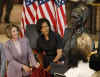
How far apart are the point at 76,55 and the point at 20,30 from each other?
945 millimetres

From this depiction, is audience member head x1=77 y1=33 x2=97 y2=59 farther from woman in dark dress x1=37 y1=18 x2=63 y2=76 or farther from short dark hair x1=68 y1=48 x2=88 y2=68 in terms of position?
woman in dark dress x1=37 y1=18 x2=63 y2=76

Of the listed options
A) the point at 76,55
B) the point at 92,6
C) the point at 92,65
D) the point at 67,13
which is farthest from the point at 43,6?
the point at 92,65

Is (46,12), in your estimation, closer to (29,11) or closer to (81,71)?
(29,11)

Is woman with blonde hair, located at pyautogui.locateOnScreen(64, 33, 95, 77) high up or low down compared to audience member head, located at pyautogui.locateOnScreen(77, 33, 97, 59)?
down

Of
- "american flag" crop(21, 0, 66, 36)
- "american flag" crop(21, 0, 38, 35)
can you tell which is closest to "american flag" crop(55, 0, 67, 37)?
"american flag" crop(21, 0, 66, 36)

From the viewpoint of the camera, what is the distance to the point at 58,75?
332 centimetres

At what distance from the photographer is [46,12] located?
3689 mm

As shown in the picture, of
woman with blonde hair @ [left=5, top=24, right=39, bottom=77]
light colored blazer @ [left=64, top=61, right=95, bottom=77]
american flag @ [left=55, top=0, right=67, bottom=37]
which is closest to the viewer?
light colored blazer @ [left=64, top=61, right=95, bottom=77]

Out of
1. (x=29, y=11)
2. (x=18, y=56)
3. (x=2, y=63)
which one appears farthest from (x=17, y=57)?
(x=29, y=11)

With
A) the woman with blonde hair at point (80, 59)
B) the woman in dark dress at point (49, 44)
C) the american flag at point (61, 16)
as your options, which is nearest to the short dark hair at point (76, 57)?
the woman with blonde hair at point (80, 59)

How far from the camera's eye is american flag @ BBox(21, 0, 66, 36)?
142 inches

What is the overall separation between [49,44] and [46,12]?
0.54 m

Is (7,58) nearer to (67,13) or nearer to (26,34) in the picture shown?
(26,34)

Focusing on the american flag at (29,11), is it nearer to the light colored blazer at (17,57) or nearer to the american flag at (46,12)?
the american flag at (46,12)
